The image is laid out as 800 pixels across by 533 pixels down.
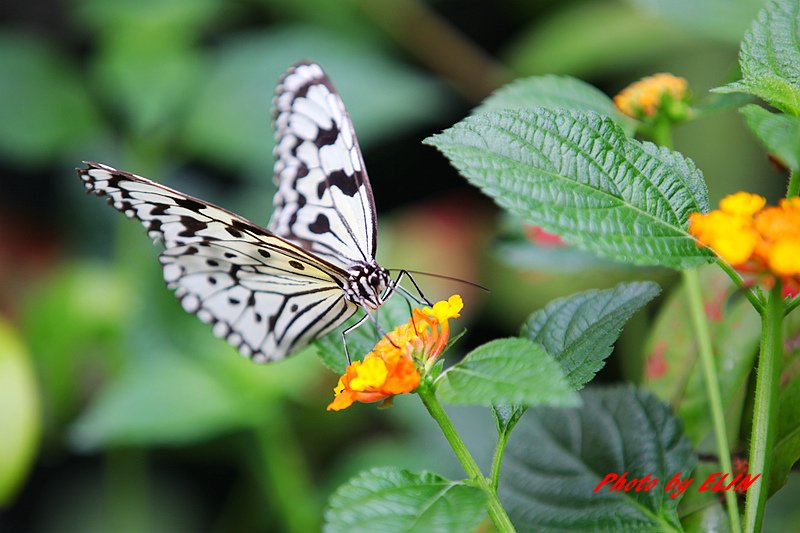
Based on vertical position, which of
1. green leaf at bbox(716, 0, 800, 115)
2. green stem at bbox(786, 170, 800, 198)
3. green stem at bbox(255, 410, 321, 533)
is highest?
green leaf at bbox(716, 0, 800, 115)

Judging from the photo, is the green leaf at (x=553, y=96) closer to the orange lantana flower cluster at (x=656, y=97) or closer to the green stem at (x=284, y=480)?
the orange lantana flower cluster at (x=656, y=97)

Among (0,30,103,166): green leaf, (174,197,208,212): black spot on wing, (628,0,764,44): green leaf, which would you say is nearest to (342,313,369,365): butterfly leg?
(174,197,208,212): black spot on wing

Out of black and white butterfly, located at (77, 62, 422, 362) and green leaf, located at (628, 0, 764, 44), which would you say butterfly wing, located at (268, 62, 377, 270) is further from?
green leaf, located at (628, 0, 764, 44)

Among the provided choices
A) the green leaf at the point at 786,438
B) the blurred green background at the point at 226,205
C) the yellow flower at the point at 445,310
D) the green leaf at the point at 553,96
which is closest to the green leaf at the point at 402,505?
the yellow flower at the point at 445,310

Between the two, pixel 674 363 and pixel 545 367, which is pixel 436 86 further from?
pixel 545 367

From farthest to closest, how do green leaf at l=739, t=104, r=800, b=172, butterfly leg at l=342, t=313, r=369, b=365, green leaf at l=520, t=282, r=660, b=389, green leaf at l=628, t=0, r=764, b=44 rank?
green leaf at l=628, t=0, r=764, b=44 < butterfly leg at l=342, t=313, r=369, b=365 < green leaf at l=520, t=282, r=660, b=389 < green leaf at l=739, t=104, r=800, b=172

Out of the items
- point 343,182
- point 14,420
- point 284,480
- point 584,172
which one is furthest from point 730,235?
point 14,420
